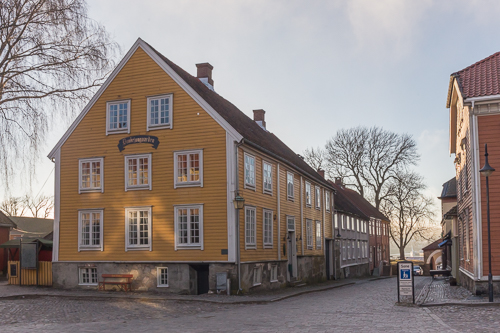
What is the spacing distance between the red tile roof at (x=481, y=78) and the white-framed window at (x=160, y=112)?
456 inches

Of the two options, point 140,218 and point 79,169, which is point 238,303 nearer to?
point 140,218

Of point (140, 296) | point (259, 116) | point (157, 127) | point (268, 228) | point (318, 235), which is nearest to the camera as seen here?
point (140, 296)

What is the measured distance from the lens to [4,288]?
25.0m

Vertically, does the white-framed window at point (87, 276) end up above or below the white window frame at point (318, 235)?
below

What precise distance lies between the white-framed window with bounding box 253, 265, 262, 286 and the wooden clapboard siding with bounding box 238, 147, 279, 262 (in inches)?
15.3

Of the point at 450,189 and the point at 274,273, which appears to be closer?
the point at 274,273

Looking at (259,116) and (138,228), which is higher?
(259,116)

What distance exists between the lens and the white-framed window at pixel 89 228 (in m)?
25.3

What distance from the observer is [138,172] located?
81.8 ft

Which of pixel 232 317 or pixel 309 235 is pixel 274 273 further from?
pixel 232 317

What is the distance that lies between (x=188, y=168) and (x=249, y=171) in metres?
2.71

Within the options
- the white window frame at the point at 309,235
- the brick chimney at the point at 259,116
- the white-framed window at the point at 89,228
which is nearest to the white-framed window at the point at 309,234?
the white window frame at the point at 309,235

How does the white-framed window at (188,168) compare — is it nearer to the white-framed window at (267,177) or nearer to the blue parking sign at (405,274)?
the white-framed window at (267,177)

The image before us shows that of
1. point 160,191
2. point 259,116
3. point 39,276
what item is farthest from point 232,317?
point 259,116
